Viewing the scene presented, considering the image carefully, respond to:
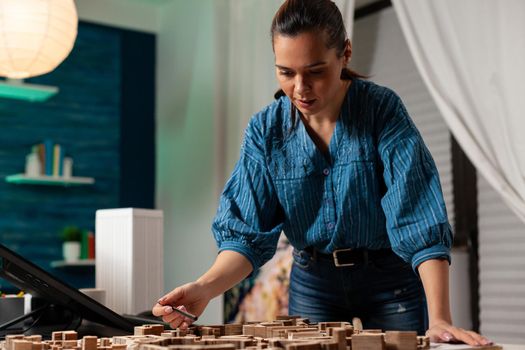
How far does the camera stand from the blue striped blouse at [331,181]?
4.54ft

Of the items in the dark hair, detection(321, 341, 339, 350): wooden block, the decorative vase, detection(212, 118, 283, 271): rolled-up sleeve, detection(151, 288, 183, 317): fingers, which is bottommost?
detection(321, 341, 339, 350): wooden block

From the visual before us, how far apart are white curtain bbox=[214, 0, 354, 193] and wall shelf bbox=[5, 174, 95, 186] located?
789 mm

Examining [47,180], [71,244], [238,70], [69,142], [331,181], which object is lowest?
[71,244]

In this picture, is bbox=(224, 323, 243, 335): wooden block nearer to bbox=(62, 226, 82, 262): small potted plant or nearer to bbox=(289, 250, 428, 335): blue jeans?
bbox=(289, 250, 428, 335): blue jeans

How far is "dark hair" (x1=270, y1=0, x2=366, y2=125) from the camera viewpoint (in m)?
1.37

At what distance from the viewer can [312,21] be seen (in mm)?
1374

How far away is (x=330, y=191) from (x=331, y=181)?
0.8 inches

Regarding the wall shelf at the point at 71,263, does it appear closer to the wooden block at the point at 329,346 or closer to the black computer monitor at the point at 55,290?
the black computer monitor at the point at 55,290

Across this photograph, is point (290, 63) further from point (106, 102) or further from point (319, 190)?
point (106, 102)

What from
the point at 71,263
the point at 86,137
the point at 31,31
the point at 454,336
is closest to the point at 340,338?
the point at 454,336

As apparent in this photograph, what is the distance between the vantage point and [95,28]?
14.8 ft

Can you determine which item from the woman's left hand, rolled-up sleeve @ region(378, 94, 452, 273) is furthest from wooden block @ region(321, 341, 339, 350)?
rolled-up sleeve @ region(378, 94, 452, 273)

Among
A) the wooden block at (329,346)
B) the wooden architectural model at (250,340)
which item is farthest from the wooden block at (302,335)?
the wooden block at (329,346)

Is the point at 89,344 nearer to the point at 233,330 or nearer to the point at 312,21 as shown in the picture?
the point at 233,330
